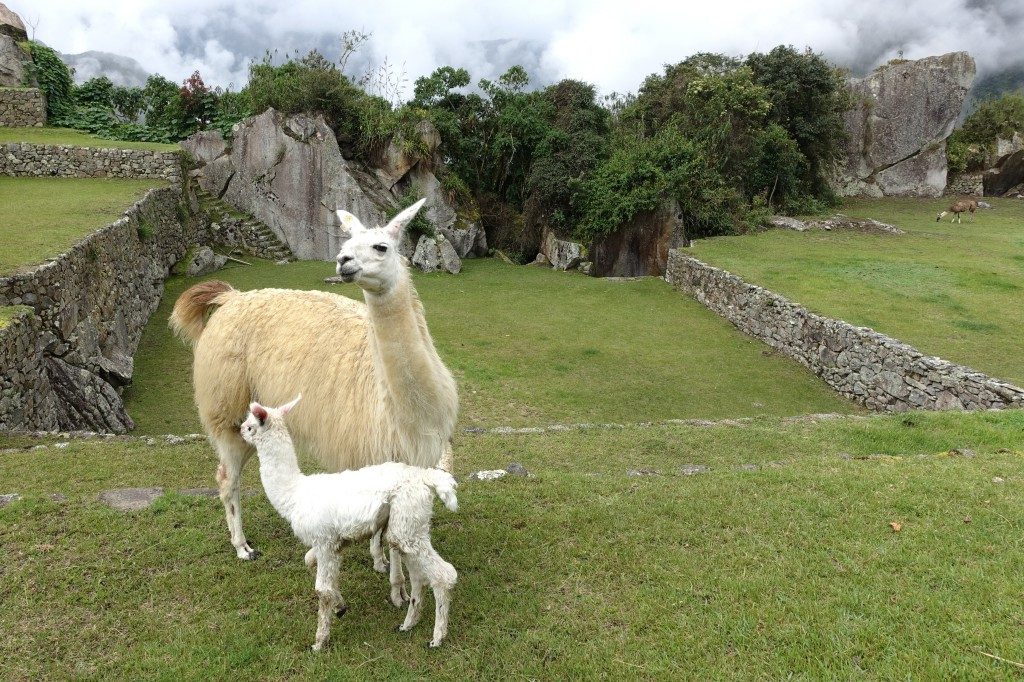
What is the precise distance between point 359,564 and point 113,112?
21.3 meters

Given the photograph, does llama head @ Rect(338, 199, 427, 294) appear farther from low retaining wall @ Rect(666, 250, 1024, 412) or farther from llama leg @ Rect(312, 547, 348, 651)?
low retaining wall @ Rect(666, 250, 1024, 412)

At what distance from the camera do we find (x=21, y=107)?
58.0 ft

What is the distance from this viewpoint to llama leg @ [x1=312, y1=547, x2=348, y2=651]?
3.08 m

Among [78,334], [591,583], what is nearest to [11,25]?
[78,334]

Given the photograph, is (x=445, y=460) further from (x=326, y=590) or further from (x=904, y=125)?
(x=904, y=125)

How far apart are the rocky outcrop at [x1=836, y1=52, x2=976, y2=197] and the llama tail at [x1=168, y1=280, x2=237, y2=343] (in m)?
27.4

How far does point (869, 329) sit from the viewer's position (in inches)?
385

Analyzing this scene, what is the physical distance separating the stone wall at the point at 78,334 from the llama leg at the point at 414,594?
502 centimetres

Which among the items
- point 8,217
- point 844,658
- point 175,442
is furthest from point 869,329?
point 8,217

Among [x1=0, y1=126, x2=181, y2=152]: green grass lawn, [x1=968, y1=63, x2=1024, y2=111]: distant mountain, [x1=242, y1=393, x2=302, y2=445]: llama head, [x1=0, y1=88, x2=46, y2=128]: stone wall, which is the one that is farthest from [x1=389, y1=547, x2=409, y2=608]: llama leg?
[x1=968, y1=63, x2=1024, y2=111]: distant mountain

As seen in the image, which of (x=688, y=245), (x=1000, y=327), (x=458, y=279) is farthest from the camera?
(x=688, y=245)

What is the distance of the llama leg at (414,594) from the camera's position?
→ 10.2 feet

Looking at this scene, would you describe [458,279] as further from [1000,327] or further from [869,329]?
[1000,327]

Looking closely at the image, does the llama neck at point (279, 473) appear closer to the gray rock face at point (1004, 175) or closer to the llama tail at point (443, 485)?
the llama tail at point (443, 485)
